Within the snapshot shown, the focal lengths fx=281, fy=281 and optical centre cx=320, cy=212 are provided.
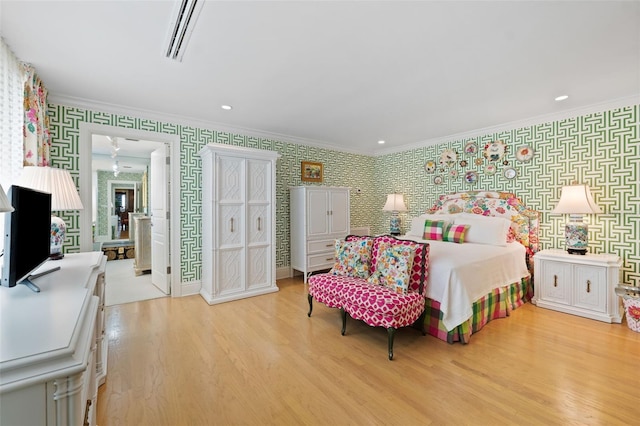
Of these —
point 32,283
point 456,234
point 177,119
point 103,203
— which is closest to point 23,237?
point 32,283

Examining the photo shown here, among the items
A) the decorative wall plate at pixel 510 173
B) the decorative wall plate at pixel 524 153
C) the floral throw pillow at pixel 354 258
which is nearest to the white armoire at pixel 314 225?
the floral throw pillow at pixel 354 258

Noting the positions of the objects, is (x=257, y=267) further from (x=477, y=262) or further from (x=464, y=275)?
(x=477, y=262)

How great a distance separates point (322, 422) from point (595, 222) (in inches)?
153

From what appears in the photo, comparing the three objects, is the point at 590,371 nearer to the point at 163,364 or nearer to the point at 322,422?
the point at 322,422

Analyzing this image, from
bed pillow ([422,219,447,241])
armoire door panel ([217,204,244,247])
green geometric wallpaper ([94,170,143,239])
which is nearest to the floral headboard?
bed pillow ([422,219,447,241])

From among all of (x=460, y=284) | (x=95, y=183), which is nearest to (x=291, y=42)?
(x=460, y=284)

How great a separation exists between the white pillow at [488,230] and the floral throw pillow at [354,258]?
1661mm

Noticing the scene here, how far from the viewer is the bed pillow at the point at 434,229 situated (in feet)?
13.0

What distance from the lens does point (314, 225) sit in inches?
181

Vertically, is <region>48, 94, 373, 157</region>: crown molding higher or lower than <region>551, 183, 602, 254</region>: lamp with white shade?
higher

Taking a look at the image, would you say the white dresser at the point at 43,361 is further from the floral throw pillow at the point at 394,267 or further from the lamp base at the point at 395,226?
the lamp base at the point at 395,226

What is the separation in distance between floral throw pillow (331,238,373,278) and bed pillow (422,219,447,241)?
149 cm

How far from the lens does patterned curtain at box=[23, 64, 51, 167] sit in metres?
2.32

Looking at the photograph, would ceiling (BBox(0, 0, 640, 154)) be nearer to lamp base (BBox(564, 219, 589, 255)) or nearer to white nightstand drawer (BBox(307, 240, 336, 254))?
lamp base (BBox(564, 219, 589, 255))
